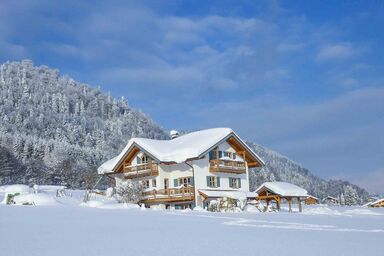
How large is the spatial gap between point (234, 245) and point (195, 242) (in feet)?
3.48

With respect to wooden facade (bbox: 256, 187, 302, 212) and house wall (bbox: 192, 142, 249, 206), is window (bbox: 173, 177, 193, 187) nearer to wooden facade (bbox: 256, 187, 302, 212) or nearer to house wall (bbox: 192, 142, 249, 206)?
house wall (bbox: 192, 142, 249, 206)

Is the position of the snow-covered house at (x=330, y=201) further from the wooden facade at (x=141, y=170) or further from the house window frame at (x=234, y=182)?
the wooden facade at (x=141, y=170)

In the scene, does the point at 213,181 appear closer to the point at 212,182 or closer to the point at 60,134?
the point at 212,182

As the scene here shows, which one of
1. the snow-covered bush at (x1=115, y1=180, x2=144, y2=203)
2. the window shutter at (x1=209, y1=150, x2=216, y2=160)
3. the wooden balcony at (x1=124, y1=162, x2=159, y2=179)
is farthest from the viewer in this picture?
the window shutter at (x1=209, y1=150, x2=216, y2=160)

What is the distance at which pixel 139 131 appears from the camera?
589 feet

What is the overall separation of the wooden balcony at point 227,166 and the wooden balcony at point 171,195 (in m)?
2.81

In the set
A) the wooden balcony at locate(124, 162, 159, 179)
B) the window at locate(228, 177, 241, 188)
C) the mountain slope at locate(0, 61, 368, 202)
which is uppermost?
the mountain slope at locate(0, 61, 368, 202)

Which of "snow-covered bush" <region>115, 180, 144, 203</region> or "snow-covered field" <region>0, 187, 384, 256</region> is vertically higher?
"snow-covered bush" <region>115, 180, 144, 203</region>

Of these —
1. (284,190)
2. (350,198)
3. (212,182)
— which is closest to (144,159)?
(212,182)

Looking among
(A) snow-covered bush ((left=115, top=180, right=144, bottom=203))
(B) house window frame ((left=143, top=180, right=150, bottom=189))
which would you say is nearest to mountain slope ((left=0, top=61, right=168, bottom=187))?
(B) house window frame ((left=143, top=180, right=150, bottom=189))

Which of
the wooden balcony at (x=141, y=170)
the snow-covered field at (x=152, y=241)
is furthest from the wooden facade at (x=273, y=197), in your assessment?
the snow-covered field at (x=152, y=241)

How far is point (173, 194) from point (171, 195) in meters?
0.19

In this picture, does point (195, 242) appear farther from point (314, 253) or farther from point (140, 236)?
point (314, 253)

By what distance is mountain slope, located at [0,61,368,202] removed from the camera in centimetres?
8438
